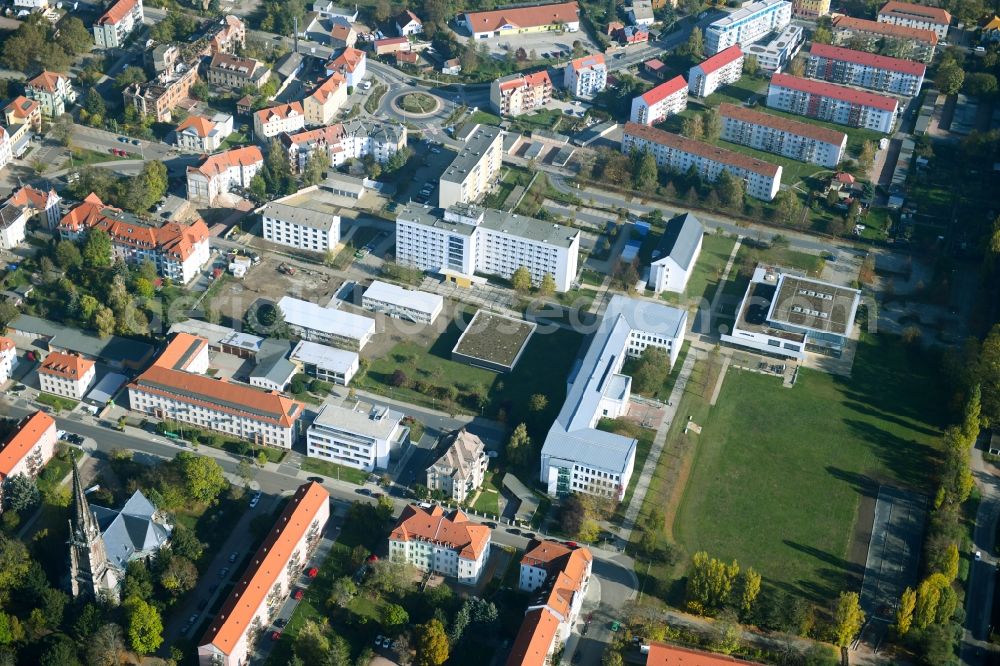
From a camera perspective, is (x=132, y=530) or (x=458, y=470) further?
(x=458, y=470)

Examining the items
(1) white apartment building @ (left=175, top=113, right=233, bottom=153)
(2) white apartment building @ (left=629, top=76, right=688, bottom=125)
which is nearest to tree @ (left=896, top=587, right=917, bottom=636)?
(2) white apartment building @ (left=629, top=76, right=688, bottom=125)

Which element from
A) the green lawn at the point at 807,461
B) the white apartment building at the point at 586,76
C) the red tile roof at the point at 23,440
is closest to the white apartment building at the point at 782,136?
the white apartment building at the point at 586,76

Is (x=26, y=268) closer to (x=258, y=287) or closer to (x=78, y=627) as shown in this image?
(x=258, y=287)

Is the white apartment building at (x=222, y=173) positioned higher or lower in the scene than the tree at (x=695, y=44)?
lower

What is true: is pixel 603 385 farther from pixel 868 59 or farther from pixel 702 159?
pixel 868 59

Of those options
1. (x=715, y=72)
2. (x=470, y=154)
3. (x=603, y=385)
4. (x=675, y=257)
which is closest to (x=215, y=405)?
(x=603, y=385)

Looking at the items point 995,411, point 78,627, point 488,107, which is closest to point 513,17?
point 488,107

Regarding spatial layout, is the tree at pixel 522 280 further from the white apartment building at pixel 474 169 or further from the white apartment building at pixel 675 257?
the white apartment building at pixel 675 257
